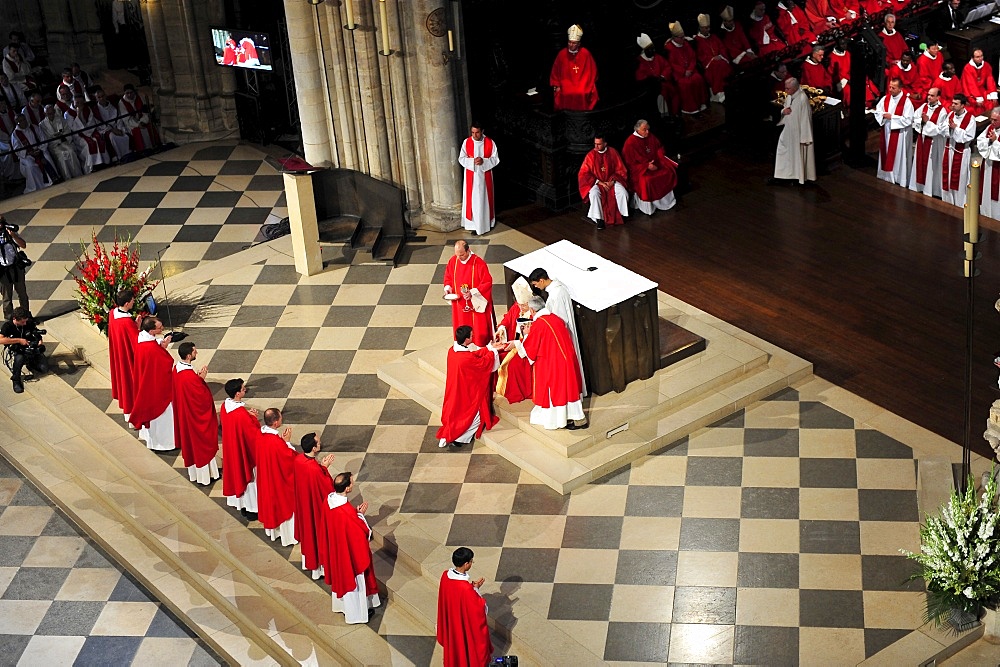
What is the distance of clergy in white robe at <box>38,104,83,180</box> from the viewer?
19.8 m

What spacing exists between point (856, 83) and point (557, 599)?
31.1ft

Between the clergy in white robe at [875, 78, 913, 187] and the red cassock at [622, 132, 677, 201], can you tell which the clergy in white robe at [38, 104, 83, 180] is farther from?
the clergy in white robe at [875, 78, 913, 187]

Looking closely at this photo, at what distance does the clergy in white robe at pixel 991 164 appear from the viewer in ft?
51.2

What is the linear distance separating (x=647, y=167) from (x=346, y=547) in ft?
25.4

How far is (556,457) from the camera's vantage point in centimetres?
1220

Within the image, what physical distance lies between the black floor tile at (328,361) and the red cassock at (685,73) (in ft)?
24.7

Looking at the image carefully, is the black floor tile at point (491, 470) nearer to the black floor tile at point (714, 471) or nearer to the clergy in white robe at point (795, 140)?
the black floor tile at point (714, 471)

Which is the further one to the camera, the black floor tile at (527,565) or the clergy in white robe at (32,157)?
the clergy in white robe at (32,157)

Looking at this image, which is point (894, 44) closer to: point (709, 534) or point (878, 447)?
point (878, 447)

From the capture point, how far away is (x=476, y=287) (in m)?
13.0

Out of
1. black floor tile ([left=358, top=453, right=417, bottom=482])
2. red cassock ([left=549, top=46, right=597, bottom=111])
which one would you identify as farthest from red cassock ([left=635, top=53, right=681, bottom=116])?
black floor tile ([left=358, top=453, right=417, bottom=482])

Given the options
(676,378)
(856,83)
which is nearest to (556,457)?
(676,378)

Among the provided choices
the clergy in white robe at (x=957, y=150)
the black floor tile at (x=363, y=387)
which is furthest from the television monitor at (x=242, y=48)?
the clergy in white robe at (x=957, y=150)

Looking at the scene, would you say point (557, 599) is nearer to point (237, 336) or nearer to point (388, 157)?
point (237, 336)
